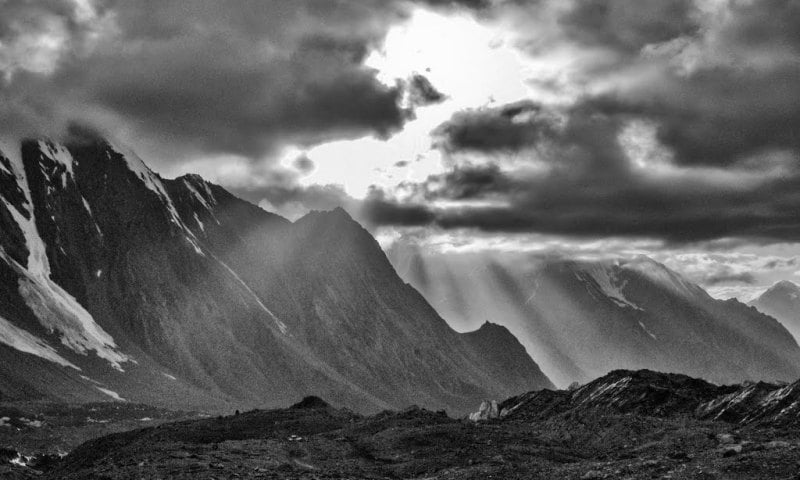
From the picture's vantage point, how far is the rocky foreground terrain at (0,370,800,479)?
146 ft

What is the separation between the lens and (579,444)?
65188mm

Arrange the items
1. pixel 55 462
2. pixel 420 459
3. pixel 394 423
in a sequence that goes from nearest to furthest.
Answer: pixel 420 459, pixel 394 423, pixel 55 462

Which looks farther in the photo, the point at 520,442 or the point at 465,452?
the point at 520,442

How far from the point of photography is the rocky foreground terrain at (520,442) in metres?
44.6

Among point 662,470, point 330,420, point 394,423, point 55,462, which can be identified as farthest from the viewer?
point 55,462

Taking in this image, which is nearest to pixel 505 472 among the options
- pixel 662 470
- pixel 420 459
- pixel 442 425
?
pixel 662 470

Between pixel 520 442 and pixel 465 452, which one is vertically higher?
pixel 520 442

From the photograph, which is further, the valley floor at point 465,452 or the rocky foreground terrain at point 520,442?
the rocky foreground terrain at point 520,442

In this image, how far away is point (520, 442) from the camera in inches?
2527

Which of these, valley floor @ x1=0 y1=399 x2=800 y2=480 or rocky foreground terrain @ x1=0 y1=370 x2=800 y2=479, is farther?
rocky foreground terrain @ x1=0 y1=370 x2=800 y2=479

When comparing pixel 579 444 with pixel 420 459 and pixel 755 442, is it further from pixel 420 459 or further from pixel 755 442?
pixel 755 442

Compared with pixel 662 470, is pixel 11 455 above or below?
below

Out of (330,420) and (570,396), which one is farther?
(570,396)

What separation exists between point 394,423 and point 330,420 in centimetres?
1583
